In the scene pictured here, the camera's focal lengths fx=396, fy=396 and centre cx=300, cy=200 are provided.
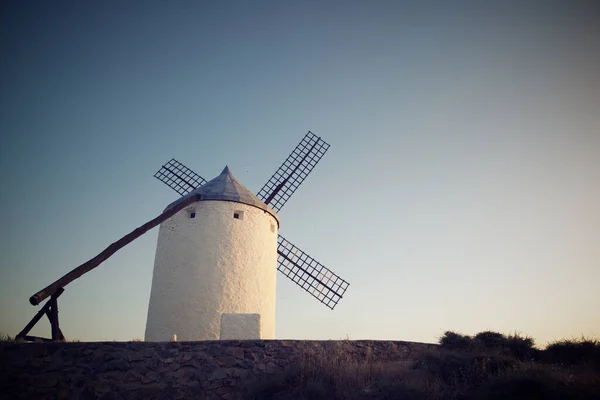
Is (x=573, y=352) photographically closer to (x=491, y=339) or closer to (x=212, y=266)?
(x=491, y=339)

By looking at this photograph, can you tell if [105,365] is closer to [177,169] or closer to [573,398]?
[573,398]

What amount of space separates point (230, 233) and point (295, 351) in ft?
13.4

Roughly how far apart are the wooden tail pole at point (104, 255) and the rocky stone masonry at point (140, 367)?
1612mm

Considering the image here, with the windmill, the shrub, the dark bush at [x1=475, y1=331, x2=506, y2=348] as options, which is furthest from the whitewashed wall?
the shrub

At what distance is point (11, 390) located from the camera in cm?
607

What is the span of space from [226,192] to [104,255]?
3391 millimetres

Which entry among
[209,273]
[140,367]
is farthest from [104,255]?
[140,367]

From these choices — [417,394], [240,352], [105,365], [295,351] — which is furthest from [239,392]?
[417,394]

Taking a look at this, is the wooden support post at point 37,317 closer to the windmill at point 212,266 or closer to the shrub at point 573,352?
the windmill at point 212,266

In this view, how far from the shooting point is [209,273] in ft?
32.2

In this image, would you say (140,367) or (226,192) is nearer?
(140,367)

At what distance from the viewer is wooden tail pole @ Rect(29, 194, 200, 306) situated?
787 centimetres

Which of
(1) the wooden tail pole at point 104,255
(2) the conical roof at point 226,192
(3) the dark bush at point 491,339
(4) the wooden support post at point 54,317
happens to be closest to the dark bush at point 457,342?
(3) the dark bush at point 491,339

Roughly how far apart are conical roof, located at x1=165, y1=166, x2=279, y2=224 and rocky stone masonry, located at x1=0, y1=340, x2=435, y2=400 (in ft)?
14.7
